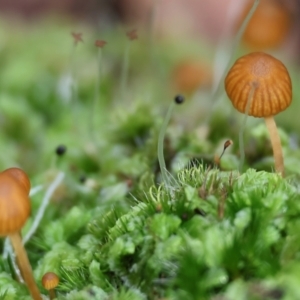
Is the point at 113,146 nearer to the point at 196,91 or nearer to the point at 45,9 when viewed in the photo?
the point at 196,91

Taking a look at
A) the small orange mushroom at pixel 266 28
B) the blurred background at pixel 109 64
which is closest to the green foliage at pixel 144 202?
the blurred background at pixel 109 64

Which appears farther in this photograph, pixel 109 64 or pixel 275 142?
pixel 109 64

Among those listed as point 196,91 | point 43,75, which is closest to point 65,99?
point 43,75

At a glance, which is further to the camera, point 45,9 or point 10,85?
point 45,9

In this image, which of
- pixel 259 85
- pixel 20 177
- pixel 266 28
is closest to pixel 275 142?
pixel 259 85

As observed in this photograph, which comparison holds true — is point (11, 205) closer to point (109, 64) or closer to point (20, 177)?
point (20, 177)

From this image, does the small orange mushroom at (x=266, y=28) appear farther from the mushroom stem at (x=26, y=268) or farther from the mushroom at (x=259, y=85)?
the mushroom stem at (x=26, y=268)

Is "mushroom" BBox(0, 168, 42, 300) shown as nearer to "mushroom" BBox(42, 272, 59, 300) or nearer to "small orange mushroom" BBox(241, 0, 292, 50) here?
"mushroom" BBox(42, 272, 59, 300)

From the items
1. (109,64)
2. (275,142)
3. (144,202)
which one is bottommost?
(109,64)
